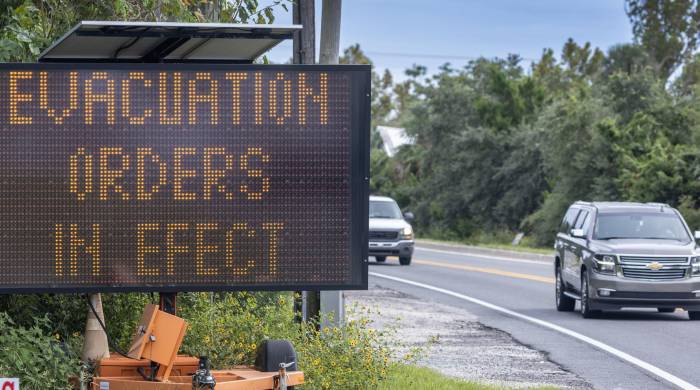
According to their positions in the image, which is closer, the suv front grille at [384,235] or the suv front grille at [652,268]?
the suv front grille at [652,268]

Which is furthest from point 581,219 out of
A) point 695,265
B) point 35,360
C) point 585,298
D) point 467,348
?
point 35,360

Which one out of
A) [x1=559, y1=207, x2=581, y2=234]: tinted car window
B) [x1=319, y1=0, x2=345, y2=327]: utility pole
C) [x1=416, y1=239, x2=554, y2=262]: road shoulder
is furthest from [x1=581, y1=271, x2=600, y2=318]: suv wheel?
[x1=416, y1=239, x2=554, y2=262]: road shoulder

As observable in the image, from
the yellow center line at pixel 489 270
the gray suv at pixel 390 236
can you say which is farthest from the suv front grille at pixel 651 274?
the gray suv at pixel 390 236

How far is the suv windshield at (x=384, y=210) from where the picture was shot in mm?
37031

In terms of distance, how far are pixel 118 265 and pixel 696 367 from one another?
27.8 feet

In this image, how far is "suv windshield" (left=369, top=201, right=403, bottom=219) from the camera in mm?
37031

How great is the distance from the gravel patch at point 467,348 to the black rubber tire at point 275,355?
2229 mm

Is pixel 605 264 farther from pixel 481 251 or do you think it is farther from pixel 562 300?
pixel 481 251

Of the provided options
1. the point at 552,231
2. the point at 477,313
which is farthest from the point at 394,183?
the point at 477,313

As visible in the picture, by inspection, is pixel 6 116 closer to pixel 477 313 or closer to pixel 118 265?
pixel 118 265

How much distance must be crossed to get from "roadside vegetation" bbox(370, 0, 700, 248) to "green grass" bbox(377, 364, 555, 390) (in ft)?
92.9

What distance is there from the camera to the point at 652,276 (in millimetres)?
20078

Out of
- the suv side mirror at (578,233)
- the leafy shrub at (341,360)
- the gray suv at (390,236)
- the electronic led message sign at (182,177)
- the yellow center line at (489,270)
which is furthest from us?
the gray suv at (390,236)

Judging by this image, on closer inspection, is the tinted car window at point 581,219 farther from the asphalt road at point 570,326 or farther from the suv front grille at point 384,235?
the suv front grille at point 384,235
